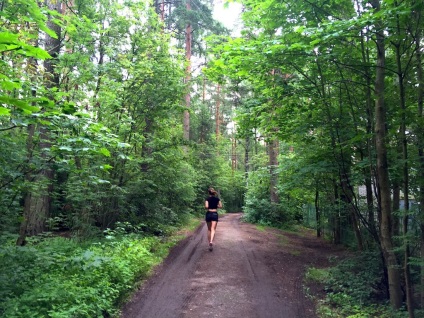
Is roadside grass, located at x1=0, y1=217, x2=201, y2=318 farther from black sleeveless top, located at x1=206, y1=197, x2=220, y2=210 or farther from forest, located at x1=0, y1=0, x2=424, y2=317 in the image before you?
black sleeveless top, located at x1=206, y1=197, x2=220, y2=210

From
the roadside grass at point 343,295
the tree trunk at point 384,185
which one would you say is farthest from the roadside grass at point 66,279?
the tree trunk at point 384,185

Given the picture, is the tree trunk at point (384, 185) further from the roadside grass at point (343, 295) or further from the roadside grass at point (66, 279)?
the roadside grass at point (66, 279)

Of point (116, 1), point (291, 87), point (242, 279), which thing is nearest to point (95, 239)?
point (242, 279)

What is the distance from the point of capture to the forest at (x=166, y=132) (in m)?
4.50

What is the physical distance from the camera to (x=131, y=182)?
33.4 feet

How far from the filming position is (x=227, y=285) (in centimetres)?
644

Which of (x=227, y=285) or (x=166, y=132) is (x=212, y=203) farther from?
(x=166, y=132)

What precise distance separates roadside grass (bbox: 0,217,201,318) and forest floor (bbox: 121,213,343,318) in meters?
0.38

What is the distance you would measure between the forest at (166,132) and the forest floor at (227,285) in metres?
0.46

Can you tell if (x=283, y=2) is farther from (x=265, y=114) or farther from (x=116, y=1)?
(x=116, y=1)

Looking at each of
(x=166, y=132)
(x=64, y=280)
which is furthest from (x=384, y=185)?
(x=166, y=132)

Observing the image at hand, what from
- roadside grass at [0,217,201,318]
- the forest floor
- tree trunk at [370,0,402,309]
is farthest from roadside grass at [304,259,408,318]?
roadside grass at [0,217,201,318]

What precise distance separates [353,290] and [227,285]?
2484mm

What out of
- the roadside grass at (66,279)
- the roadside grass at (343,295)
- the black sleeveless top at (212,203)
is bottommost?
the roadside grass at (343,295)
